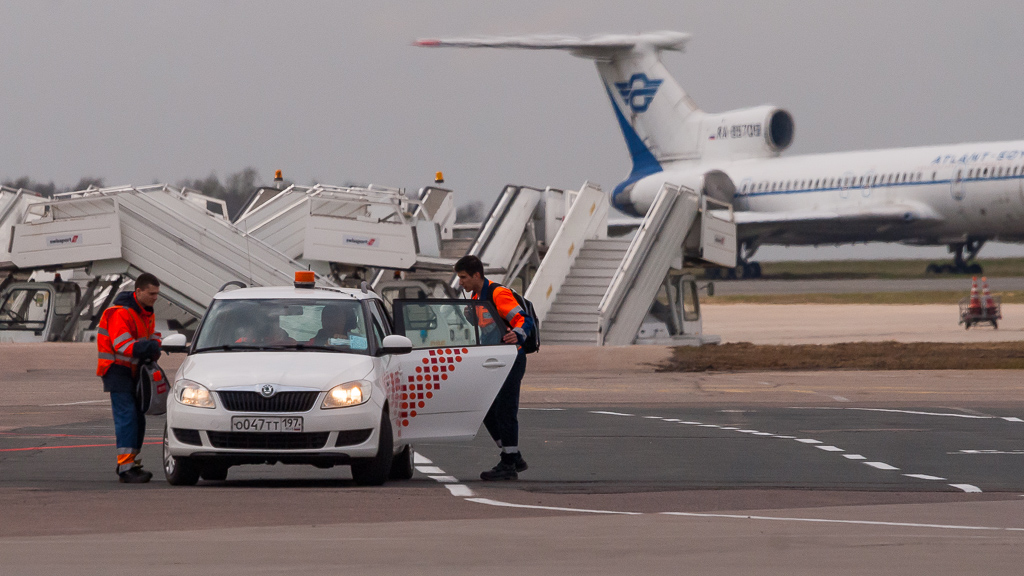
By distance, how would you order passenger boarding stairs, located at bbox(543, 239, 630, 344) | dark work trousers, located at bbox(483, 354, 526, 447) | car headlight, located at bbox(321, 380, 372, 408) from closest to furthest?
car headlight, located at bbox(321, 380, 372, 408) < dark work trousers, located at bbox(483, 354, 526, 447) < passenger boarding stairs, located at bbox(543, 239, 630, 344)

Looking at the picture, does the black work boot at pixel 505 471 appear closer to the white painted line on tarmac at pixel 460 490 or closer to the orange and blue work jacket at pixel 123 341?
the white painted line on tarmac at pixel 460 490

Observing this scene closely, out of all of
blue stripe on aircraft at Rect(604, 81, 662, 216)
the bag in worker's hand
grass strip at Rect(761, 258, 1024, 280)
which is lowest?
the bag in worker's hand

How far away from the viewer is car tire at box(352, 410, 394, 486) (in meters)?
10.3

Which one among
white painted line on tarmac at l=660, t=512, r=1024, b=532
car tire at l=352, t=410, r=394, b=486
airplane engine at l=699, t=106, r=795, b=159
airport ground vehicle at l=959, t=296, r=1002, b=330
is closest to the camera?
white painted line on tarmac at l=660, t=512, r=1024, b=532

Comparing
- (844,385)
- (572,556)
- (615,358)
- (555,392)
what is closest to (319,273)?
(615,358)

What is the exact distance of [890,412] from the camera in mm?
18125

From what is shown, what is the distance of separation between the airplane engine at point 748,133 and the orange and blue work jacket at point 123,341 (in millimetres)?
61459

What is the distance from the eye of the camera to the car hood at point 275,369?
9.99 m

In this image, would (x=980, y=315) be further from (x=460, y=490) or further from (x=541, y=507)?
(x=541, y=507)

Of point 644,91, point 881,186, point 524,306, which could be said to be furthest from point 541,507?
point 644,91

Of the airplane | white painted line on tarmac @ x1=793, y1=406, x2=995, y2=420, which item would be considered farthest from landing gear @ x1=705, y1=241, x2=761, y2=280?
white painted line on tarmac @ x1=793, y1=406, x2=995, y2=420

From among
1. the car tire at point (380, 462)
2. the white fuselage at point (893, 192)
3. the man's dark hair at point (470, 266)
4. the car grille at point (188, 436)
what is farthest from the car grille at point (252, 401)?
the white fuselage at point (893, 192)

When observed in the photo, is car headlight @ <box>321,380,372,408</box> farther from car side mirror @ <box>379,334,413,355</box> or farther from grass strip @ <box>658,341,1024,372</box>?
grass strip @ <box>658,341,1024,372</box>

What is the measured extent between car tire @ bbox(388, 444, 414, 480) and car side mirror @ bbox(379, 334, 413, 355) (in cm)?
105
